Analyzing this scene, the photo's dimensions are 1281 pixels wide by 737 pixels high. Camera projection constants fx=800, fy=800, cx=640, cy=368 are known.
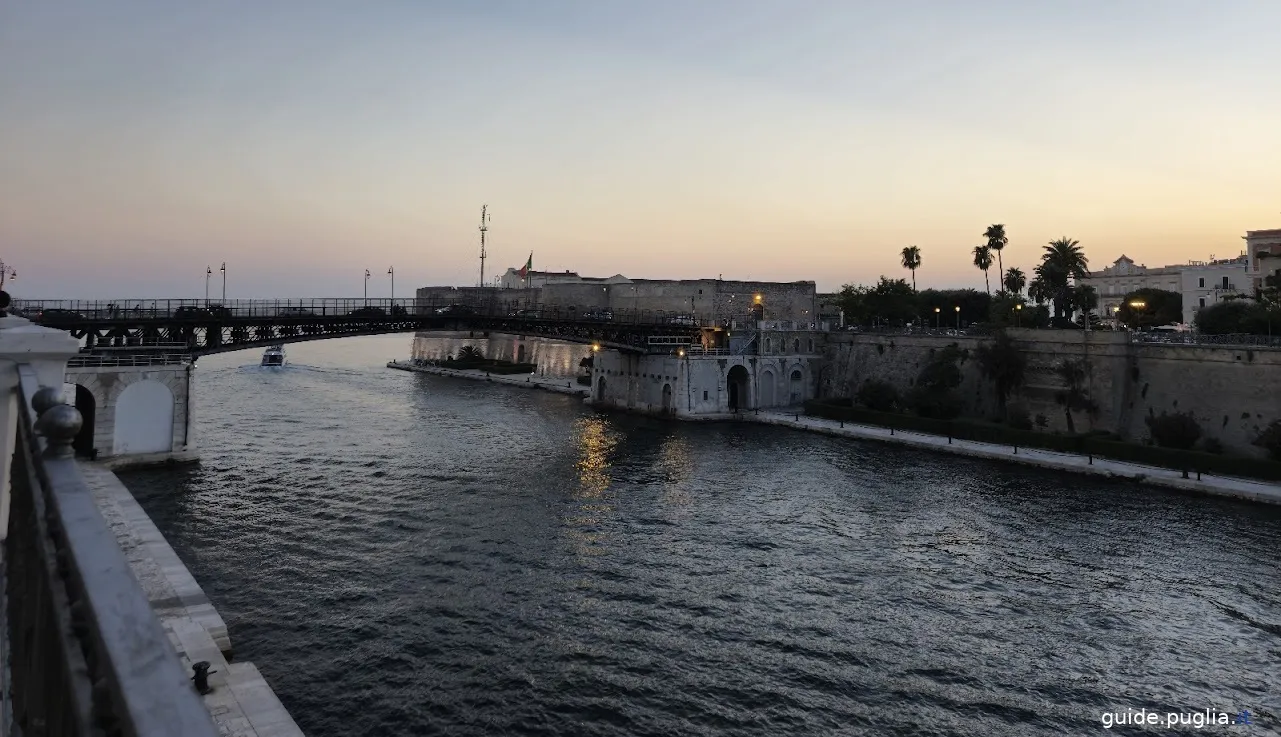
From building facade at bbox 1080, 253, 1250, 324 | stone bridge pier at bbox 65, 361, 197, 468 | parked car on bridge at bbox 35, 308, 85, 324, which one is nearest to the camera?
stone bridge pier at bbox 65, 361, 197, 468

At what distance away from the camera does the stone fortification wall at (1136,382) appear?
1763 inches

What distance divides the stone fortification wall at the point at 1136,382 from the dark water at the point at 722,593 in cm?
1151

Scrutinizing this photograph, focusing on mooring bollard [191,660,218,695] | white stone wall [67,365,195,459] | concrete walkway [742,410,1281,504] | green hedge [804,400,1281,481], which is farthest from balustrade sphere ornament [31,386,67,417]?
green hedge [804,400,1281,481]

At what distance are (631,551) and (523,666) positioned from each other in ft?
32.5

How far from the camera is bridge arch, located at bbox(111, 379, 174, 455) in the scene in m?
39.8

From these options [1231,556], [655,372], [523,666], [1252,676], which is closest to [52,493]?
[523,666]

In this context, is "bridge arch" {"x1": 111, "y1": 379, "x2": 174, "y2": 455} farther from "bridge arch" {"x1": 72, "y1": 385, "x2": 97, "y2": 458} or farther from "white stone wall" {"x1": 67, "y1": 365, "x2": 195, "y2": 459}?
"bridge arch" {"x1": 72, "y1": 385, "x2": 97, "y2": 458}

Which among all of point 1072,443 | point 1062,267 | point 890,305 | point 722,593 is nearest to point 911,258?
point 890,305

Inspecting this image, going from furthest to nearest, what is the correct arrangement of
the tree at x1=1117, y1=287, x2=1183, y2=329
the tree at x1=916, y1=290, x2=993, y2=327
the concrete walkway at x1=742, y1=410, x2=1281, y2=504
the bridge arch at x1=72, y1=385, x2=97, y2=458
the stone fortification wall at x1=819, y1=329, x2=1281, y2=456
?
1. the tree at x1=916, y1=290, x2=993, y2=327
2. the tree at x1=1117, y1=287, x2=1183, y2=329
3. the stone fortification wall at x1=819, y1=329, x2=1281, y2=456
4. the bridge arch at x1=72, y1=385, x2=97, y2=458
5. the concrete walkway at x1=742, y1=410, x2=1281, y2=504

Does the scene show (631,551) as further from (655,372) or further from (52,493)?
(655,372)

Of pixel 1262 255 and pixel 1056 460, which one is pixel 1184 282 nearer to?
pixel 1262 255

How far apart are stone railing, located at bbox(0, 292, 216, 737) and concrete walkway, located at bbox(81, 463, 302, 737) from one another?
577 cm

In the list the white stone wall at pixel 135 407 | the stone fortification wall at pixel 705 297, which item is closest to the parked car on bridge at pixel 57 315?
the white stone wall at pixel 135 407

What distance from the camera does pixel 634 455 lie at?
5056cm
